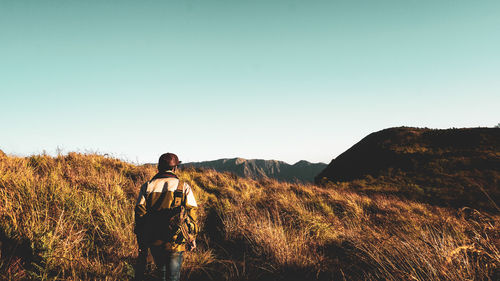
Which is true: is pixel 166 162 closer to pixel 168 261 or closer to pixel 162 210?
pixel 162 210

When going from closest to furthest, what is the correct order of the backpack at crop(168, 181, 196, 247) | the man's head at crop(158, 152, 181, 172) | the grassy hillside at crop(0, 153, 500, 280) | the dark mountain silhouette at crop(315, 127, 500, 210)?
the grassy hillside at crop(0, 153, 500, 280) → the backpack at crop(168, 181, 196, 247) → the man's head at crop(158, 152, 181, 172) → the dark mountain silhouette at crop(315, 127, 500, 210)

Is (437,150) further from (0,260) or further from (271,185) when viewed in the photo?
(0,260)

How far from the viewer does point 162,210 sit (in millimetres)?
2703

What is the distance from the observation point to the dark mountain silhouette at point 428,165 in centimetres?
2036

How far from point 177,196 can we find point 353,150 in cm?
4438

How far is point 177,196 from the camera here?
2.73 metres

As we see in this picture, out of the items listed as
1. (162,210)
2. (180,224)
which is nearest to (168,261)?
(180,224)

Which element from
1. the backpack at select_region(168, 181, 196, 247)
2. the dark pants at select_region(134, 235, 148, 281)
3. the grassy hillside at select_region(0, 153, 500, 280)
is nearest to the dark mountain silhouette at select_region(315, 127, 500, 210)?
the grassy hillside at select_region(0, 153, 500, 280)

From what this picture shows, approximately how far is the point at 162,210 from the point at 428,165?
35.1 metres

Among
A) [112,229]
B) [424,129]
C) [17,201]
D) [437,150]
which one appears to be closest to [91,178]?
[17,201]

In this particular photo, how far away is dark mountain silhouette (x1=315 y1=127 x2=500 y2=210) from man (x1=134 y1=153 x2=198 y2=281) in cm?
2194

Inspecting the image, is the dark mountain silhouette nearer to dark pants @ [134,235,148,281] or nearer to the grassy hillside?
the grassy hillside

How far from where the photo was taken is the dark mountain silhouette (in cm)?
2036

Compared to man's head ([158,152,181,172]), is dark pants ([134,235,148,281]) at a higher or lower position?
lower
